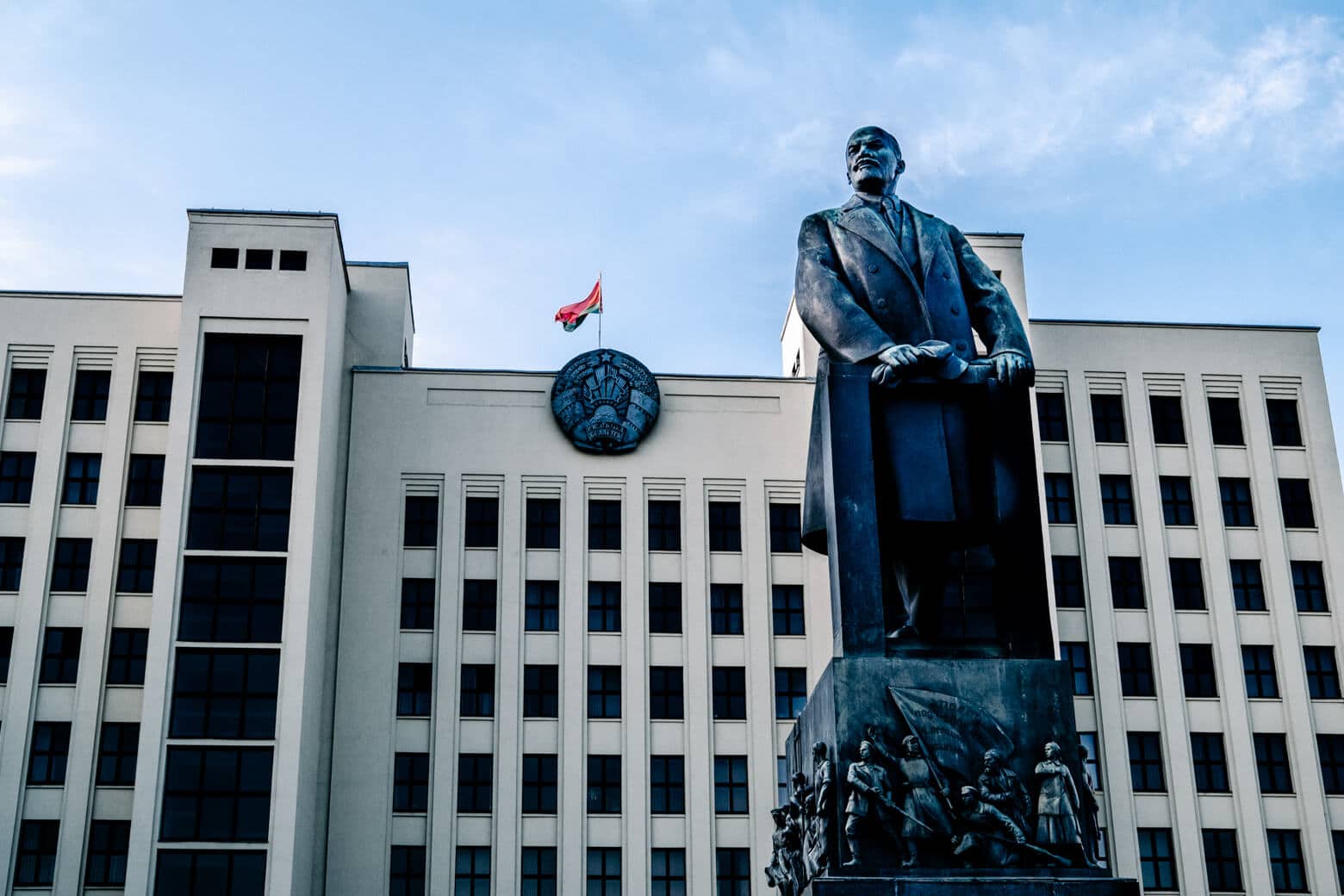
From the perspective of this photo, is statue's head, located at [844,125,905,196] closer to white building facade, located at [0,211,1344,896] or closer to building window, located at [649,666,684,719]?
white building facade, located at [0,211,1344,896]

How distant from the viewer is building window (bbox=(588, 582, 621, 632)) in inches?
2122

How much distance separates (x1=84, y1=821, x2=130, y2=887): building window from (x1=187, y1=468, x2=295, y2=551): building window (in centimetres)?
903

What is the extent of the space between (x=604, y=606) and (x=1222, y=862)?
2217 cm

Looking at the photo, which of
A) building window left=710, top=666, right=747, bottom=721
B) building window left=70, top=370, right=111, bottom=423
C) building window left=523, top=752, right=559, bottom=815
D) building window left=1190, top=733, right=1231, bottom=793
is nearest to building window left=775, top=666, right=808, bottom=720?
building window left=710, top=666, right=747, bottom=721

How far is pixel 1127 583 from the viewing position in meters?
55.7

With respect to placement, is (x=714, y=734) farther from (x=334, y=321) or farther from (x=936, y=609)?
(x=936, y=609)

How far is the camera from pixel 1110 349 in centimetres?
5841

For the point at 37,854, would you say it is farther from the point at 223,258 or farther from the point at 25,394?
the point at 223,258

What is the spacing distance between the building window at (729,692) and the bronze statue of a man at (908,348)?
41572 millimetres

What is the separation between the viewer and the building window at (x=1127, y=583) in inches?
2179

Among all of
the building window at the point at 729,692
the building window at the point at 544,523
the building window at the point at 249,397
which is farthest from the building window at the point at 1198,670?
the building window at the point at 249,397

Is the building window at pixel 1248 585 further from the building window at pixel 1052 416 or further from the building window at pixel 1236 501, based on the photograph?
the building window at pixel 1052 416

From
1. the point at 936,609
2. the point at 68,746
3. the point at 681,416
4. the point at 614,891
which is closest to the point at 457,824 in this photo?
the point at 614,891

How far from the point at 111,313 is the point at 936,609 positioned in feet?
163
